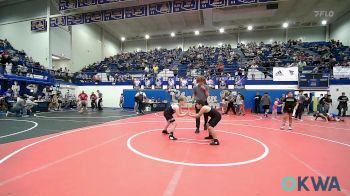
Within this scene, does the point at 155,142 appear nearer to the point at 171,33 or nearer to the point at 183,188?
the point at 183,188

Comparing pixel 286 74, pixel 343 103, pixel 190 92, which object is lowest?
pixel 343 103

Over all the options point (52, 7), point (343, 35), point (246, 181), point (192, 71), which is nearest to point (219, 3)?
point (192, 71)

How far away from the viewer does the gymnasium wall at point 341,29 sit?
85.5 feet

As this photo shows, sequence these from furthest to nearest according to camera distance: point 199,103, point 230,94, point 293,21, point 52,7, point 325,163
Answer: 1. point 293,21
2. point 52,7
3. point 230,94
4. point 199,103
5. point 325,163

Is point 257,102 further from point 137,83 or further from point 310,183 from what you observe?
point 310,183

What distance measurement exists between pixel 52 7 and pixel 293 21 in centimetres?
2956

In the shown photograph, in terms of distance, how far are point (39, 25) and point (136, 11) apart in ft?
39.0

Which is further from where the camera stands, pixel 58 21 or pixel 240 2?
pixel 58 21

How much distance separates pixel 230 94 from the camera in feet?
53.9

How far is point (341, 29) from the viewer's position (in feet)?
90.0

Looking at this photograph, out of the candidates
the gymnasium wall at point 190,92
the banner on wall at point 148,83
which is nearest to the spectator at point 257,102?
the gymnasium wall at point 190,92

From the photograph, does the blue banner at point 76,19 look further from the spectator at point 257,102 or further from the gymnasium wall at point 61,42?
the spectator at point 257,102

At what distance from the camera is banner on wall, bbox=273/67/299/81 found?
1755 centimetres

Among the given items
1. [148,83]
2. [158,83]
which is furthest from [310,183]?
[148,83]
